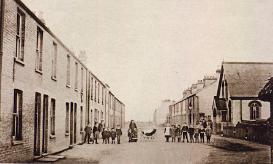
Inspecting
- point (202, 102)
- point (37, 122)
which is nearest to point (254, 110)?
point (202, 102)

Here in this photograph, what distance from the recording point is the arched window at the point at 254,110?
27.2 m

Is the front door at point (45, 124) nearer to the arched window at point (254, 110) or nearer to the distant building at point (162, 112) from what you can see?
the arched window at point (254, 110)

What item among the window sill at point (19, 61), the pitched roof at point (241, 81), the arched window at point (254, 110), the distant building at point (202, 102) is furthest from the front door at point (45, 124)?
the distant building at point (202, 102)

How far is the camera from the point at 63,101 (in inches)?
631

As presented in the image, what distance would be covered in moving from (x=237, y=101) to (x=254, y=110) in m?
1.66

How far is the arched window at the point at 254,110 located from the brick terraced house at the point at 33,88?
44.8 feet

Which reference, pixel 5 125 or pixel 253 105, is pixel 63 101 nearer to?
pixel 5 125

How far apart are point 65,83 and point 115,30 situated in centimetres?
515

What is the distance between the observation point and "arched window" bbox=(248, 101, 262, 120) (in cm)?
2717

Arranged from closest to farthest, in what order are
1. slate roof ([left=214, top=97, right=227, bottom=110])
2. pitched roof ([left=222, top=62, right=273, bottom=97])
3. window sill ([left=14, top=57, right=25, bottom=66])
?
window sill ([left=14, top=57, right=25, bottom=66])
pitched roof ([left=222, top=62, right=273, bottom=97])
slate roof ([left=214, top=97, right=227, bottom=110])

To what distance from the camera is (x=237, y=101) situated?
1068 inches

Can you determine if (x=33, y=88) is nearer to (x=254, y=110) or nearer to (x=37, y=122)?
(x=37, y=122)

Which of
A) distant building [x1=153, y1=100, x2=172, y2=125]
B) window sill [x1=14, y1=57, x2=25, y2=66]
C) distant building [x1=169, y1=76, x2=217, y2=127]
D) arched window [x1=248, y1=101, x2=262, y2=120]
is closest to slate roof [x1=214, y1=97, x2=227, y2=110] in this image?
arched window [x1=248, y1=101, x2=262, y2=120]

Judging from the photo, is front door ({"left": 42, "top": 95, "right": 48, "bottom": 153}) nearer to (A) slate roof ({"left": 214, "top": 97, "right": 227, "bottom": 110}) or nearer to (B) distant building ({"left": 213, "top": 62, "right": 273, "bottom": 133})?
(B) distant building ({"left": 213, "top": 62, "right": 273, "bottom": 133})
